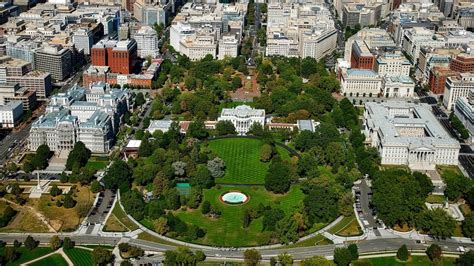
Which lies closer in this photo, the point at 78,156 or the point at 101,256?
the point at 101,256

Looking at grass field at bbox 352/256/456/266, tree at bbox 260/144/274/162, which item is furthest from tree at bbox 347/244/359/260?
tree at bbox 260/144/274/162

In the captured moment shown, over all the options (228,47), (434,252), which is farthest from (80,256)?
(228,47)

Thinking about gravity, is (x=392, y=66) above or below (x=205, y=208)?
above

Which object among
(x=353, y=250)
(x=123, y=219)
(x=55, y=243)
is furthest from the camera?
(x=123, y=219)

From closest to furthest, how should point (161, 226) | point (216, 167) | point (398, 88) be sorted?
point (161, 226), point (216, 167), point (398, 88)

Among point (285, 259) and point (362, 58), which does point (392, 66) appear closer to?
point (362, 58)

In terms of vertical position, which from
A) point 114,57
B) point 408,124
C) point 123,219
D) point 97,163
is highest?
point 114,57
